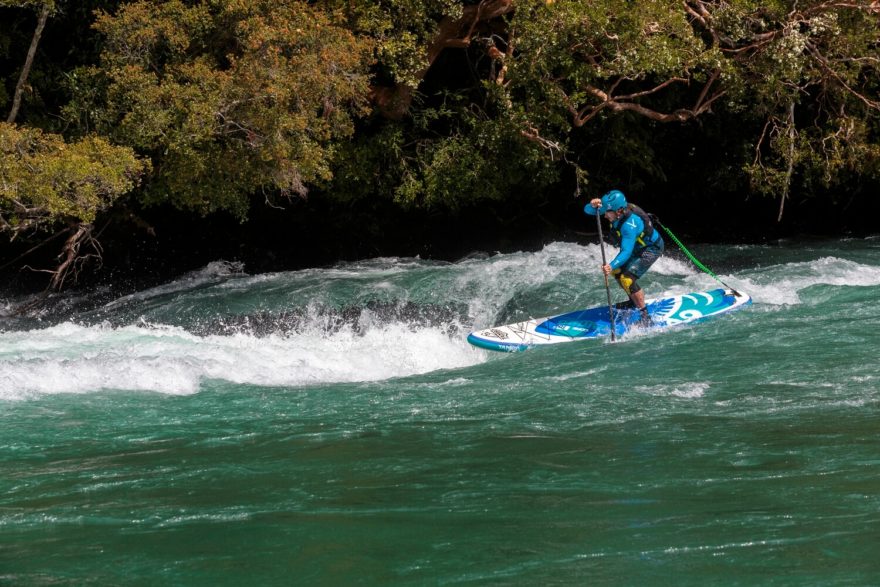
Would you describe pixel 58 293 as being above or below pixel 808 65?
below

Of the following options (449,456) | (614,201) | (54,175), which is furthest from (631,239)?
(54,175)

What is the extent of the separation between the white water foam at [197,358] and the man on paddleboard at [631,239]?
1.82 meters

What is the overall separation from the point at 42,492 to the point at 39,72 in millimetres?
11420

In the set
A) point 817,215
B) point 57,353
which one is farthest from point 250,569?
point 817,215

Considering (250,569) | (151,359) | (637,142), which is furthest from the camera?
(637,142)

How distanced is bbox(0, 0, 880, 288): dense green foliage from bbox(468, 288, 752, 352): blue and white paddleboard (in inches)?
163

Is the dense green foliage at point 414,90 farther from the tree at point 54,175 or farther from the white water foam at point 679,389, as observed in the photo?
the white water foam at point 679,389

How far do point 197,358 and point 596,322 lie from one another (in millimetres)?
4272

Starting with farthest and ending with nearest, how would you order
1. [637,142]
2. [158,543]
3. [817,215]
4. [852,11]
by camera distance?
1. [817,215]
2. [637,142]
3. [852,11]
4. [158,543]

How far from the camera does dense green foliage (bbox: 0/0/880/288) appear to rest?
13.9 m

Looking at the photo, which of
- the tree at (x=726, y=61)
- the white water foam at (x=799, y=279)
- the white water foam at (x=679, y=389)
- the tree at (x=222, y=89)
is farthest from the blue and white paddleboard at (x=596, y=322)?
the tree at (x=222, y=89)

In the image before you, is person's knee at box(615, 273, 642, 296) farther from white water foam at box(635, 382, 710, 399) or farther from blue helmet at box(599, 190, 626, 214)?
white water foam at box(635, 382, 710, 399)

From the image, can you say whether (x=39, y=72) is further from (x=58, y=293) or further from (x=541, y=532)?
(x=541, y=532)

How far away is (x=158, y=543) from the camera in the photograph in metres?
5.14
